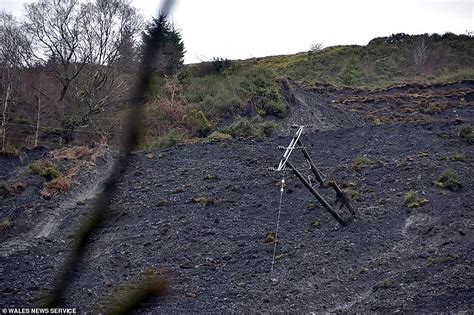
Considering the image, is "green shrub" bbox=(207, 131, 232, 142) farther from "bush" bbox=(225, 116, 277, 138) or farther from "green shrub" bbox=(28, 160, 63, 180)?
"green shrub" bbox=(28, 160, 63, 180)

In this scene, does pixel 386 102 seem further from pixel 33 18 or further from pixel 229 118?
pixel 33 18

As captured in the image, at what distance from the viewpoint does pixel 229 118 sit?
22.3 metres

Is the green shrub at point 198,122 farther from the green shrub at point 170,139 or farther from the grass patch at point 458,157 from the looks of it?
the grass patch at point 458,157

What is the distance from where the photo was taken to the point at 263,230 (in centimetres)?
1129

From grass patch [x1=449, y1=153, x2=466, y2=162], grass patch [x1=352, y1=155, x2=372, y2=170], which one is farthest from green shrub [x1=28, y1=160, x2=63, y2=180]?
grass patch [x1=449, y1=153, x2=466, y2=162]

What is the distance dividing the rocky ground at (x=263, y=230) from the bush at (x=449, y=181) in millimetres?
159

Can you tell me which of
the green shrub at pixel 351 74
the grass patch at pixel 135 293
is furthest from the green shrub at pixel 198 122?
the green shrub at pixel 351 74

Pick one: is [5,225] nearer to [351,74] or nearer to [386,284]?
[386,284]

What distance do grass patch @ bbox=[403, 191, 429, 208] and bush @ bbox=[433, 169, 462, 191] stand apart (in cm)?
68

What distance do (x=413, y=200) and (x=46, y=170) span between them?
9.34 m

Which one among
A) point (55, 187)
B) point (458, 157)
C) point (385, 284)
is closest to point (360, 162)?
point (458, 157)

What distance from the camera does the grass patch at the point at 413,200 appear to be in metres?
11.2

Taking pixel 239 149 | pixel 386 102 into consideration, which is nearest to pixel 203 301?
pixel 239 149

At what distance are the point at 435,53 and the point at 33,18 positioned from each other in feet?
79.8
